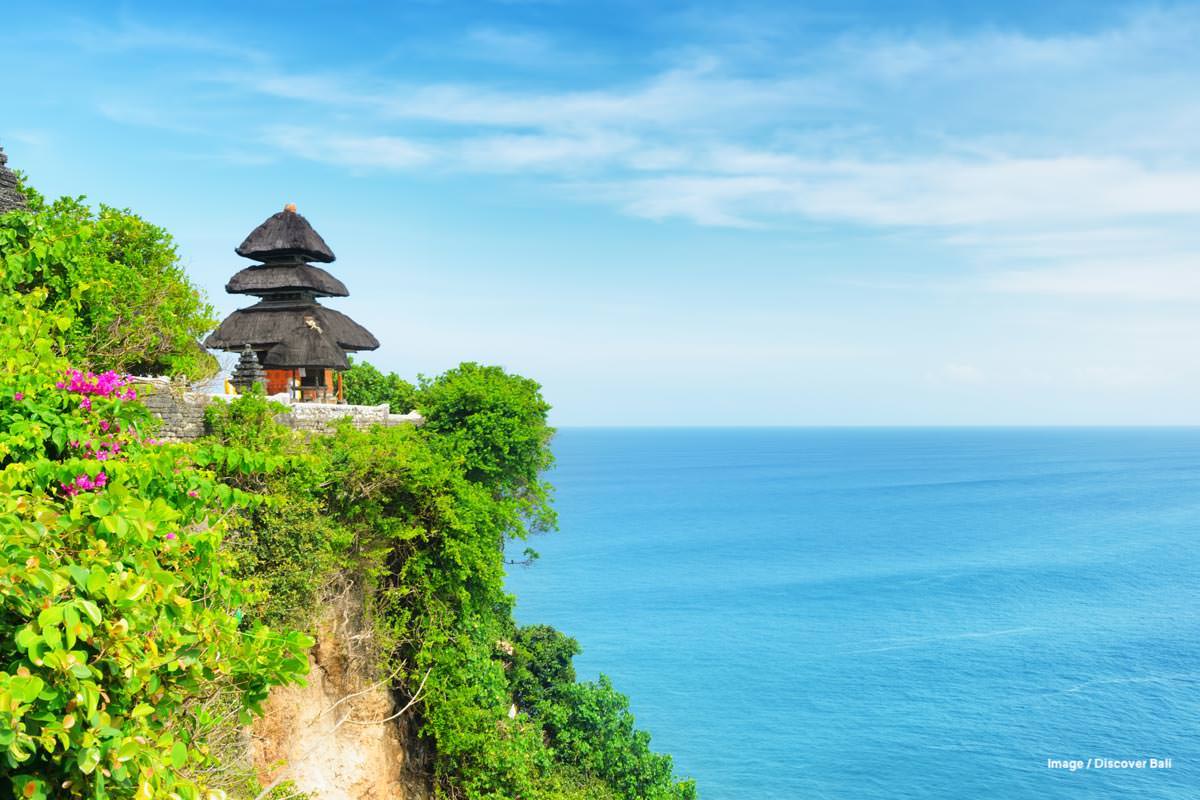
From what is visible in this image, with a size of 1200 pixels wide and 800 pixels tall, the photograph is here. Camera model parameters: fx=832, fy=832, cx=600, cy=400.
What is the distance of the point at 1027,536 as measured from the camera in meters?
89.9

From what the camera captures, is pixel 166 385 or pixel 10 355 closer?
pixel 10 355

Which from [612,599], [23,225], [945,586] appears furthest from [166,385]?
[945,586]

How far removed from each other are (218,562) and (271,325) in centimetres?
1553

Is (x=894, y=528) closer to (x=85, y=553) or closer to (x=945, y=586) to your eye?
(x=945, y=586)

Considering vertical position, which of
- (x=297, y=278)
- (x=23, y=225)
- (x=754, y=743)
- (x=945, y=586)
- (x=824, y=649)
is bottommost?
(x=754, y=743)

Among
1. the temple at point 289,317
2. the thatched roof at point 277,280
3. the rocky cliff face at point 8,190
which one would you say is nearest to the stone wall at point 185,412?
the temple at point 289,317

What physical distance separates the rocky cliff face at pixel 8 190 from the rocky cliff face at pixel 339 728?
10.3 meters

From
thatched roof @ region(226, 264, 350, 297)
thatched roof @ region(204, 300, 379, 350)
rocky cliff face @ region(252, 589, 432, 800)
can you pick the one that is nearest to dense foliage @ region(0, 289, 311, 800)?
rocky cliff face @ region(252, 589, 432, 800)

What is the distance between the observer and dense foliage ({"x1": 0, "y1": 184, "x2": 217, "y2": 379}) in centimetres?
1391

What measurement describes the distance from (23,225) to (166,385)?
3.62 metres

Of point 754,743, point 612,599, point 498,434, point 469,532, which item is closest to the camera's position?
point 469,532

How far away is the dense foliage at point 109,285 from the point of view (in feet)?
45.6

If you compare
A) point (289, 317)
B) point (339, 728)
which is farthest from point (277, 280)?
point (339, 728)

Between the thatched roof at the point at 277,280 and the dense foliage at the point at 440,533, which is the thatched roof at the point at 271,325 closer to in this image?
the thatched roof at the point at 277,280
